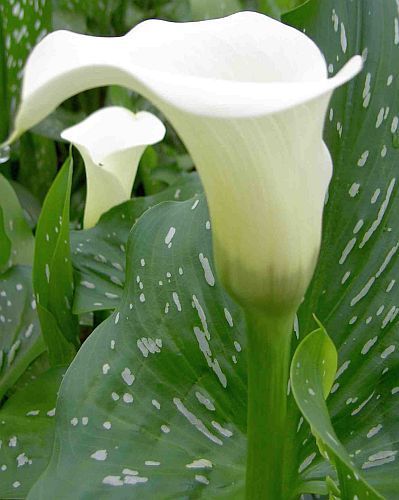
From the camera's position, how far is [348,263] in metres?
0.59

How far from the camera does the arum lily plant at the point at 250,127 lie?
0.30m

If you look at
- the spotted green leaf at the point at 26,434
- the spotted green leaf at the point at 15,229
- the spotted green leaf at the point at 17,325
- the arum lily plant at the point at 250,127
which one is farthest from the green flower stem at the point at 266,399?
the spotted green leaf at the point at 15,229

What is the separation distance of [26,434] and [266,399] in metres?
0.37

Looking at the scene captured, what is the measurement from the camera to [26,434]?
75 cm

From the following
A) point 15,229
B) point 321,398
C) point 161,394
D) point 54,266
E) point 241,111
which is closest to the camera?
point 241,111

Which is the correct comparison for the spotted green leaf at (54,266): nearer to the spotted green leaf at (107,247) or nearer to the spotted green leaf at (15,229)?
the spotted green leaf at (107,247)

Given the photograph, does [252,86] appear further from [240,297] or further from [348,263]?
[348,263]

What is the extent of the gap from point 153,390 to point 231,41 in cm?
28

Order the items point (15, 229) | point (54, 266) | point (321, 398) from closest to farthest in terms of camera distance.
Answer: point (321, 398) → point (54, 266) → point (15, 229)

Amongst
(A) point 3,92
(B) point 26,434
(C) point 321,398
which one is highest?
(C) point 321,398

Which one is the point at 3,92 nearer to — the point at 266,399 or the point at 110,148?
the point at 110,148

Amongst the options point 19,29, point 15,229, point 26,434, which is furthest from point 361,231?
point 19,29

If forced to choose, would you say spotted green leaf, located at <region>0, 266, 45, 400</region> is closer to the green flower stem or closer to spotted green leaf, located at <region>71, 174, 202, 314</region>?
spotted green leaf, located at <region>71, 174, 202, 314</region>

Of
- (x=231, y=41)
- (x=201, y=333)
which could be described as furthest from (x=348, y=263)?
(x=231, y=41)
